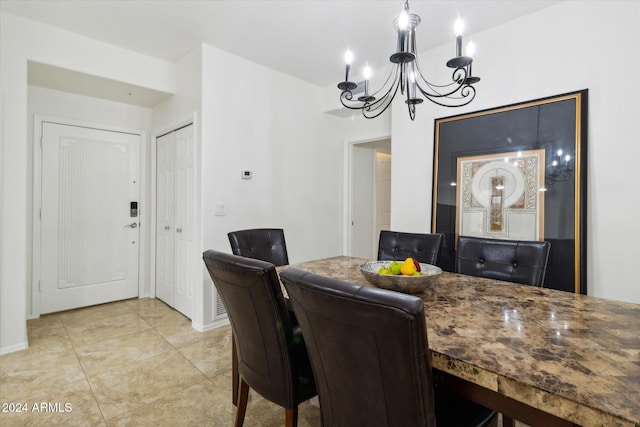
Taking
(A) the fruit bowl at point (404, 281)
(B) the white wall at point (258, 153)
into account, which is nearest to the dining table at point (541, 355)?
(A) the fruit bowl at point (404, 281)

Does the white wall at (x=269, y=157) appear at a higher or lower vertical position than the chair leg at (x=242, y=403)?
higher

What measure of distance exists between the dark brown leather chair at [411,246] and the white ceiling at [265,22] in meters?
1.68

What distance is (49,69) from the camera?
2863 mm

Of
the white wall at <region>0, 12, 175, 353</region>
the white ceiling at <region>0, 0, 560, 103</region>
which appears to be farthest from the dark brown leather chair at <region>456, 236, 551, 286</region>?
the white wall at <region>0, 12, 175, 353</region>

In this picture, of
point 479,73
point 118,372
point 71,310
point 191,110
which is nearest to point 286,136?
point 191,110

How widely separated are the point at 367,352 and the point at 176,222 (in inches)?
124

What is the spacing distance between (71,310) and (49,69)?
240 centimetres

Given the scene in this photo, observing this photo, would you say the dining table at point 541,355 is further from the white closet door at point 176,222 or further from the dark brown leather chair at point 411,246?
the white closet door at point 176,222

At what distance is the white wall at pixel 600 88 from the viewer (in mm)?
2111

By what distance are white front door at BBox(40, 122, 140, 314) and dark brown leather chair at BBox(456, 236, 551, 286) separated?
3657mm

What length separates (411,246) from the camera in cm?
236

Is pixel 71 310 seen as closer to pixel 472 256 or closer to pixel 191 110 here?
pixel 191 110

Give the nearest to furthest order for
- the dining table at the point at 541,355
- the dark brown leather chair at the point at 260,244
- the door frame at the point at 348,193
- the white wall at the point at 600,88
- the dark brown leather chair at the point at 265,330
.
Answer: the dining table at the point at 541,355 < the dark brown leather chair at the point at 265,330 < the white wall at the point at 600,88 < the dark brown leather chair at the point at 260,244 < the door frame at the point at 348,193

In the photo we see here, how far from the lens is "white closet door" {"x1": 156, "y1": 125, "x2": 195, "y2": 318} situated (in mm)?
3268
